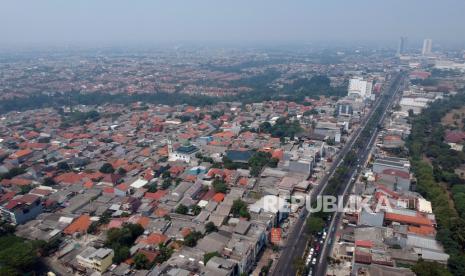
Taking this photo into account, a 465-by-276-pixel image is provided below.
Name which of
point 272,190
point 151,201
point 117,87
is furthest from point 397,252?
point 117,87

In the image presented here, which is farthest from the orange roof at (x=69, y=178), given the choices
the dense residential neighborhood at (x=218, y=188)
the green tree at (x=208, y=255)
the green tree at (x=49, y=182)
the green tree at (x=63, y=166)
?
the green tree at (x=208, y=255)

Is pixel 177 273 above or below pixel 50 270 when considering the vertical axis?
above

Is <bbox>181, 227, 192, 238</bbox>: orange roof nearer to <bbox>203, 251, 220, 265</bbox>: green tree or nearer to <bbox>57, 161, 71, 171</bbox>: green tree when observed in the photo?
<bbox>203, 251, 220, 265</bbox>: green tree

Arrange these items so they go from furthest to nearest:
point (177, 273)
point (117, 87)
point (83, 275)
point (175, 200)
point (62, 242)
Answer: point (117, 87) < point (175, 200) < point (62, 242) < point (83, 275) < point (177, 273)

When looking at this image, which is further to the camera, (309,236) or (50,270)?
(309,236)

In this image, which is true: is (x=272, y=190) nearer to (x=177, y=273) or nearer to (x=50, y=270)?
(x=177, y=273)

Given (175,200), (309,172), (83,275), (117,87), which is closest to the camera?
(83,275)

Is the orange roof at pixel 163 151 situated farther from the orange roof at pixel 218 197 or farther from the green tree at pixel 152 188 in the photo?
the orange roof at pixel 218 197

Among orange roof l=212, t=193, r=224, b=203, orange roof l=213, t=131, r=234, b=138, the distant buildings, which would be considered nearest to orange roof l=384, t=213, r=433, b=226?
orange roof l=212, t=193, r=224, b=203
